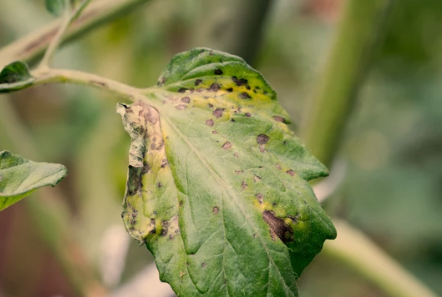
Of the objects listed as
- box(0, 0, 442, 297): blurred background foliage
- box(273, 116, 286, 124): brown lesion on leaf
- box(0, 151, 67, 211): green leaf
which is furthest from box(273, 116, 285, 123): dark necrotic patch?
box(0, 0, 442, 297): blurred background foliage

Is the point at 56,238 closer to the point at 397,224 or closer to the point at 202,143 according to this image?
the point at 202,143

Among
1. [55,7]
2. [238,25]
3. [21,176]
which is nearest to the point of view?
[21,176]

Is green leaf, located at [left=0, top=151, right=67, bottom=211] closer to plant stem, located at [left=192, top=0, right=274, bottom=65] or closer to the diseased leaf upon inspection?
the diseased leaf

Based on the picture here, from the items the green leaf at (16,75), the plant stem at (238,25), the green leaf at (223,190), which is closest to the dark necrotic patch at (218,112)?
the green leaf at (223,190)

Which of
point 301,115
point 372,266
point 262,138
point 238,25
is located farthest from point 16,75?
point 301,115

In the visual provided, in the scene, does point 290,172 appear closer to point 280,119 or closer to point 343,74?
point 280,119
